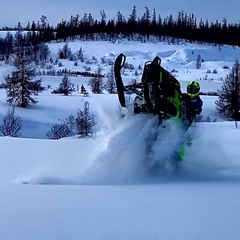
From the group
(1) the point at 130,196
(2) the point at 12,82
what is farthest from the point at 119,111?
(2) the point at 12,82

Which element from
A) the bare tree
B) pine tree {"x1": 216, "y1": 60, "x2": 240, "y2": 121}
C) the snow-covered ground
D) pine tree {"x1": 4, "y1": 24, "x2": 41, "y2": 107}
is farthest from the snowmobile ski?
pine tree {"x1": 216, "y1": 60, "x2": 240, "y2": 121}

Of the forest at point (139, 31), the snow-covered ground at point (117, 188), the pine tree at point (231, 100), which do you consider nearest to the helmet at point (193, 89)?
the snow-covered ground at point (117, 188)

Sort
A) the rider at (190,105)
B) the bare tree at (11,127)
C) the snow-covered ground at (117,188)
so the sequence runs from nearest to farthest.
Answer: the snow-covered ground at (117,188) → the rider at (190,105) → the bare tree at (11,127)

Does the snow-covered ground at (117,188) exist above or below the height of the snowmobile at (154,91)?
below

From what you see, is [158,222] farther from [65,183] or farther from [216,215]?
[65,183]

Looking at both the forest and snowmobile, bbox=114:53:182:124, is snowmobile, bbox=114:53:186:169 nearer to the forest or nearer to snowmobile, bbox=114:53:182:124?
snowmobile, bbox=114:53:182:124

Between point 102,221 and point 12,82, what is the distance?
34059 millimetres

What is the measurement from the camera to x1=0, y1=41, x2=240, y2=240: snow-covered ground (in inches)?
120

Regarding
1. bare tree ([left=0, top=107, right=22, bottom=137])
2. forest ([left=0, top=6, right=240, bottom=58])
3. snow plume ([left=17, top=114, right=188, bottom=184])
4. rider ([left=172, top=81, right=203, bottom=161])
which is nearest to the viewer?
snow plume ([left=17, top=114, right=188, bottom=184])

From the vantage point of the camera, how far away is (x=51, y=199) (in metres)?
3.83

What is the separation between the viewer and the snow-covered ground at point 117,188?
3039mm

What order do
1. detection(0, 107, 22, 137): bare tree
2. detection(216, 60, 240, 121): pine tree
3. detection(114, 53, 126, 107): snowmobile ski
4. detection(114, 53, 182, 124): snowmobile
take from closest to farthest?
1. detection(114, 53, 182, 124): snowmobile
2. detection(114, 53, 126, 107): snowmobile ski
3. detection(0, 107, 22, 137): bare tree
4. detection(216, 60, 240, 121): pine tree

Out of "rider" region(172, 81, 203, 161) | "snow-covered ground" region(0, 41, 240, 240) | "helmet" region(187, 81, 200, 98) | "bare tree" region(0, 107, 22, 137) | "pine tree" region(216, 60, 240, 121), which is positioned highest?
"helmet" region(187, 81, 200, 98)

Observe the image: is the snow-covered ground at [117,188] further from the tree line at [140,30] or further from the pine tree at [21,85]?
the tree line at [140,30]
